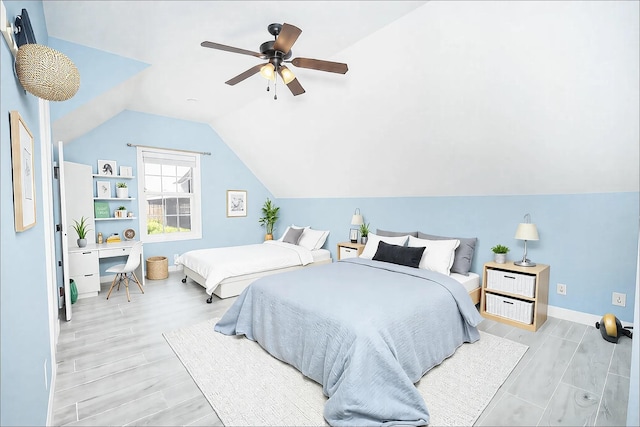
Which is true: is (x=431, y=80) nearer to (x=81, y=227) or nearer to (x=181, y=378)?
(x=181, y=378)

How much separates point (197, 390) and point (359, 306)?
1.30 meters

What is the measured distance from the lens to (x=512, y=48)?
2246mm

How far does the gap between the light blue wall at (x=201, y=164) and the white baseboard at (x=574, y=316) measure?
5.14 metres

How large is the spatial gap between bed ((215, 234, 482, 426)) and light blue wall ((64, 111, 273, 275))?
307 cm

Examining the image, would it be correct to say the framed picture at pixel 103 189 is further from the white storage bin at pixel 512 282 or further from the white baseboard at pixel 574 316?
the white baseboard at pixel 574 316

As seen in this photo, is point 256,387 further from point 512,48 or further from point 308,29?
point 512,48

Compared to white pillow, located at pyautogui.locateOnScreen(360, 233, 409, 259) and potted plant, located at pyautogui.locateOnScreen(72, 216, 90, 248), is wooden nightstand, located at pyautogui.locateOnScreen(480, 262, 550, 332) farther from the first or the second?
potted plant, located at pyautogui.locateOnScreen(72, 216, 90, 248)

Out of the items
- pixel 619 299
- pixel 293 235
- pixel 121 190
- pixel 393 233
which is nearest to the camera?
pixel 619 299

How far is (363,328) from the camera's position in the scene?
6.31ft

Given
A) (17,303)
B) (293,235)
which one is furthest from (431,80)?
(293,235)

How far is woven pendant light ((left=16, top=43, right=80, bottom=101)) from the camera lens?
3.96ft

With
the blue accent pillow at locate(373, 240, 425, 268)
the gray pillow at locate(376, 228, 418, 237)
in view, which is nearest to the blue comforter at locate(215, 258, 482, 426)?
the blue accent pillow at locate(373, 240, 425, 268)

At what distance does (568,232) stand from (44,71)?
4333mm

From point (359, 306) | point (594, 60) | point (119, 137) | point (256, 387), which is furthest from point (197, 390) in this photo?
point (119, 137)
